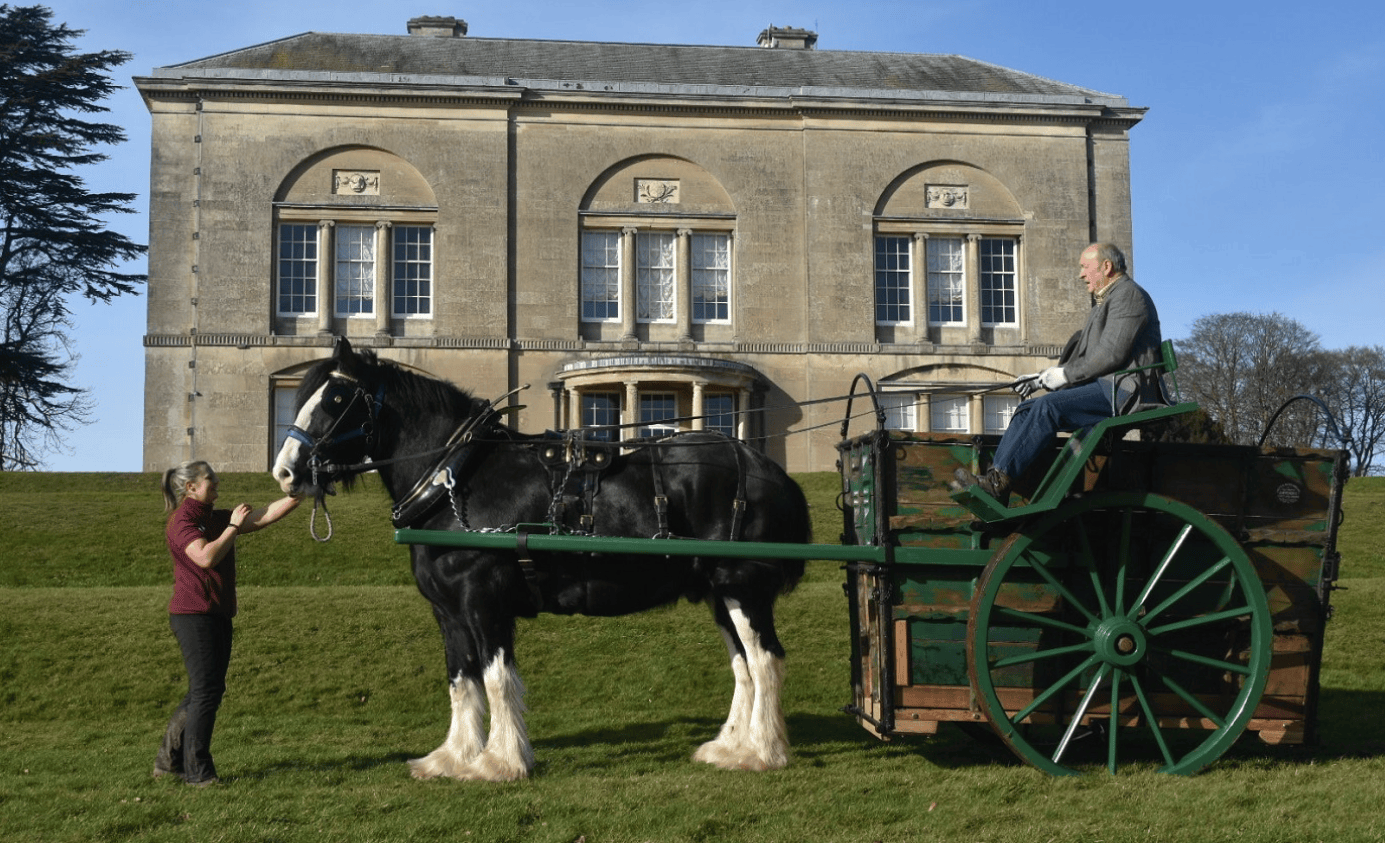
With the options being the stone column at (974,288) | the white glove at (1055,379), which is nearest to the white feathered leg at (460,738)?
the white glove at (1055,379)

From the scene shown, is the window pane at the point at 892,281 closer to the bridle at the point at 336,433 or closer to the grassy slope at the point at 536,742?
the grassy slope at the point at 536,742

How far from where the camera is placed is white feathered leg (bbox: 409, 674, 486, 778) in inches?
290

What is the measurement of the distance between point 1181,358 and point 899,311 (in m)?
18.1

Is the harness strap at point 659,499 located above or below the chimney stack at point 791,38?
below

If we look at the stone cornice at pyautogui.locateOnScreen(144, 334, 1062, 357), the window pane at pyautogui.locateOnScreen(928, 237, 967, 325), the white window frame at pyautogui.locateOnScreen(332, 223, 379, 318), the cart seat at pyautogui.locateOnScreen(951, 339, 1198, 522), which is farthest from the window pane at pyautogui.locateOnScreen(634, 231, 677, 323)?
the cart seat at pyautogui.locateOnScreen(951, 339, 1198, 522)

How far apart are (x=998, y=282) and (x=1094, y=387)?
28821 mm

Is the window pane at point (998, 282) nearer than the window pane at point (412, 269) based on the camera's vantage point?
No

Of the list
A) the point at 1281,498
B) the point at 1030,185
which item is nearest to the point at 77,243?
the point at 1030,185

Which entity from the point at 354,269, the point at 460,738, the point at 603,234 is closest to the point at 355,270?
the point at 354,269

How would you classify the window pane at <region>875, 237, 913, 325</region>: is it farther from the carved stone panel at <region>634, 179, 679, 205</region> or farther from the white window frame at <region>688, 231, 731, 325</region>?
the carved stone panel at <region>634, 179, 679, 205</region>

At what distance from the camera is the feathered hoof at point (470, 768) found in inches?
284

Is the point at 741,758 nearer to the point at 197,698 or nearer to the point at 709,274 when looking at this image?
the point at 197,698

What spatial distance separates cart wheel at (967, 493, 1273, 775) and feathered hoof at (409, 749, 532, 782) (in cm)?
258

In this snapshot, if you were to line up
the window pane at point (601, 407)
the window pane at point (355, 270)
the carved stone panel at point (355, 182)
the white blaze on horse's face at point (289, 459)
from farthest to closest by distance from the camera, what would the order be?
the window pane at point (355, 270) → the carved stone panel at point (355, 182) → the window pane at point (601, 407) → the white blaze on horse's face at point (289, 459)
